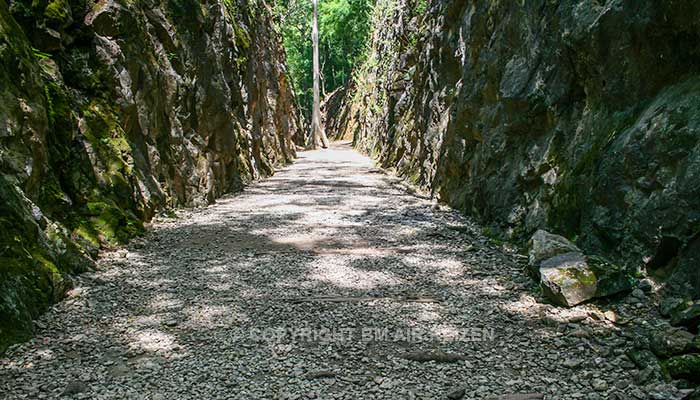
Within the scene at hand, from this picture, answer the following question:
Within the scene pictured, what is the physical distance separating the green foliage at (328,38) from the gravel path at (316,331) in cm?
2804

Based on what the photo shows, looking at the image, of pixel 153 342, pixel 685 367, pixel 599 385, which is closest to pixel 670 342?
pixel 685 367

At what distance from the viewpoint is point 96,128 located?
21.3ft

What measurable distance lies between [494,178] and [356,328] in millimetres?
4075

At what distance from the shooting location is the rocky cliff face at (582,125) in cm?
377

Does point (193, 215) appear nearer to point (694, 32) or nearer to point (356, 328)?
point (356, 328)

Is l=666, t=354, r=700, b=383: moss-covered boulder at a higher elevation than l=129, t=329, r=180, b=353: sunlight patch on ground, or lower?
higher

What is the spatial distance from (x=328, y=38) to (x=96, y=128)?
38.6 metres

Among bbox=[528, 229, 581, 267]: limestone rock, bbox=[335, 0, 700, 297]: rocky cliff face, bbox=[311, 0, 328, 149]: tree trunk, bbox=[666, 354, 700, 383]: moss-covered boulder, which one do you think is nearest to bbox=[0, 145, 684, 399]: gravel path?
bbox=[666, 354, 700, 383]: moss-covered boulder

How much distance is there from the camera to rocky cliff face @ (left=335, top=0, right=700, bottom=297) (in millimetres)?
3766

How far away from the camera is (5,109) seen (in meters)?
4.58

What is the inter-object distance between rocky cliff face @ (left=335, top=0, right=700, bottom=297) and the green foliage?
2473cm

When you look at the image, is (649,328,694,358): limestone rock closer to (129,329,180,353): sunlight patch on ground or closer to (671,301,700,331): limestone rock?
(671,301,700,331): limestone rock

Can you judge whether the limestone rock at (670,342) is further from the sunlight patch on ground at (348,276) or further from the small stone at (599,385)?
the sunlight patch on ground at (348,276)

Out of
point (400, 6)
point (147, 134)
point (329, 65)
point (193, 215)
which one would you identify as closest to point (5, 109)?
point (147, 134)
